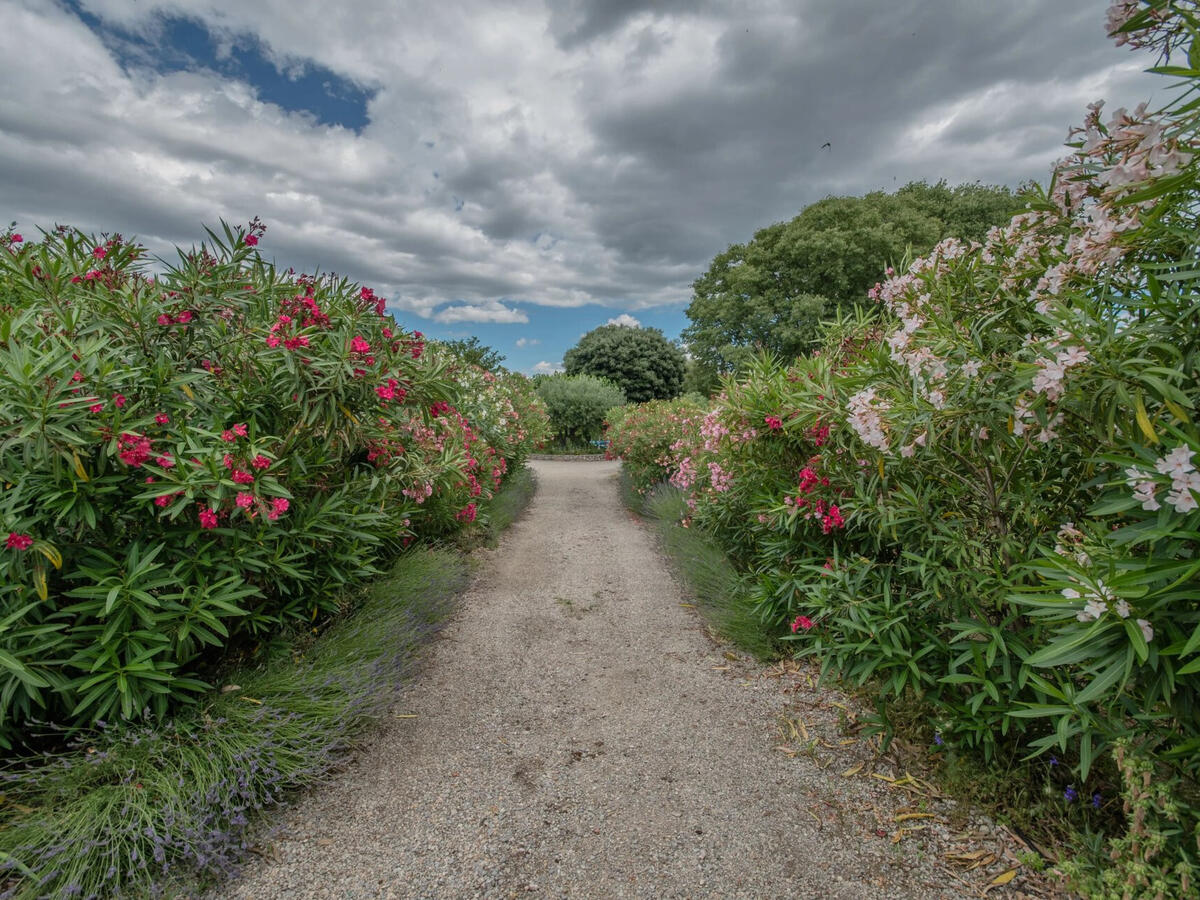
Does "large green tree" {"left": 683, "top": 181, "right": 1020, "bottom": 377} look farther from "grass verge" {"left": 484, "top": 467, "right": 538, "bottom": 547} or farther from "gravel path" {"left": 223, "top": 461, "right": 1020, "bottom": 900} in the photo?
"gravel path" {"left": 223, "top": 461, "right": 1020, "bottom": 900}

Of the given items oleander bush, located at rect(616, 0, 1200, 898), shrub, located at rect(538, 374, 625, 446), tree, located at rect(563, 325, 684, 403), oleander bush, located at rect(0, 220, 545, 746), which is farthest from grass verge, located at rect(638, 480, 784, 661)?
tree, located at rect(563, 325, 684, 403)

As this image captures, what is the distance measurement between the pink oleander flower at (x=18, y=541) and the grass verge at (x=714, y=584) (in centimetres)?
339

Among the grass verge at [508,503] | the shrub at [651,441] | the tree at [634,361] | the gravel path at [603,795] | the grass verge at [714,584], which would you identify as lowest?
the gravel path at [603,795]

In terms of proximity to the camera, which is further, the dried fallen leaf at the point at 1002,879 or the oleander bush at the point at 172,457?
the oleander bush at the point at 172,457

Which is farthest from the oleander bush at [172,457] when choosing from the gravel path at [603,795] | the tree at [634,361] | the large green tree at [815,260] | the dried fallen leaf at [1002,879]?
the tree at [634,361]

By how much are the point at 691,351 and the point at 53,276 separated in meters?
19.8

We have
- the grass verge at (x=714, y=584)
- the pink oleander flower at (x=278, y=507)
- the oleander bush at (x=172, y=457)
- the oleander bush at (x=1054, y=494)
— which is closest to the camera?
the oleander bush at (x=1054, y=494)

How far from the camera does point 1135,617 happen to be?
1396 mm

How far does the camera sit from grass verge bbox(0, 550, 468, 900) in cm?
179

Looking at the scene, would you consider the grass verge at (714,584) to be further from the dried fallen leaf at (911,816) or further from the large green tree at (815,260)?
the large green tree at (815,260)

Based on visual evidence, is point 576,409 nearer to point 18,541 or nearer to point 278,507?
point 278,507

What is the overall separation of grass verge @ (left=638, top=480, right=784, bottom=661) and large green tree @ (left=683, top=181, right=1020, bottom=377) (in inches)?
393

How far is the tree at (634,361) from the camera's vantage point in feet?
77.0

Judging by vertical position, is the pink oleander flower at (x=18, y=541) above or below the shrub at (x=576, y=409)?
below
